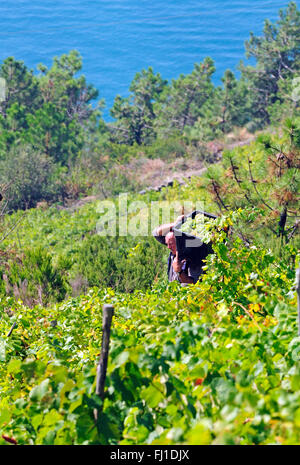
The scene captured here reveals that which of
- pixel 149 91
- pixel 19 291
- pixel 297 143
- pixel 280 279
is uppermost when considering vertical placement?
pixel 149 91

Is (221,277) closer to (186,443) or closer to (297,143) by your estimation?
(186,443)

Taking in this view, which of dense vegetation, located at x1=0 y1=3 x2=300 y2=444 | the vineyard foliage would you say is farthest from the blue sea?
the vineyard foliage

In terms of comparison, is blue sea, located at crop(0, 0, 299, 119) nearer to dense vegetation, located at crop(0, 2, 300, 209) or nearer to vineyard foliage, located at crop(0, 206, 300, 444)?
dense vegetation, located at crop(0, 2, 300, 209)

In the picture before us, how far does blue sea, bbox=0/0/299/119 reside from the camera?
2773 inches

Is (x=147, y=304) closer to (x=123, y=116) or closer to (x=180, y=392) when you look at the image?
(x=180, y=392)

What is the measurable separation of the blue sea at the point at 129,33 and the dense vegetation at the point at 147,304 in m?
50.3

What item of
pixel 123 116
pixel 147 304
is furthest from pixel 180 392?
pixel 123 116

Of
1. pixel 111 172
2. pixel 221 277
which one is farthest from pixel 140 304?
pixel 111 172

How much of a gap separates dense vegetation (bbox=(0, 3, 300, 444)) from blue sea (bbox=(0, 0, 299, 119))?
165 ft

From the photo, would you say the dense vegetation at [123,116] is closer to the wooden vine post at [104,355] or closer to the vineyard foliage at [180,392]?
the vineyard foliage at [180,392]

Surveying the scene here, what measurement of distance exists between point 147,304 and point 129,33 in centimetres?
7773

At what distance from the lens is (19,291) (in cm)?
725

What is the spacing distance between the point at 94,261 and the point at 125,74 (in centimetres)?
6393

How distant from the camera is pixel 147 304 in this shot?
3.60 metres
